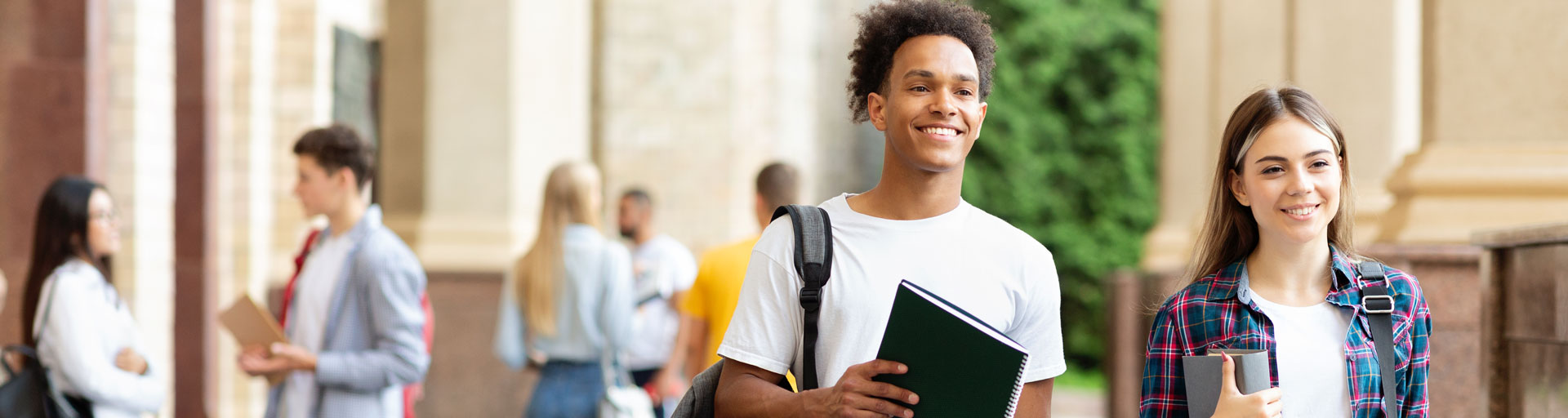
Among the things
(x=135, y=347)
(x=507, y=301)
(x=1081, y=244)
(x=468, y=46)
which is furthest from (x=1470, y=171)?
(x=1081, y=244)

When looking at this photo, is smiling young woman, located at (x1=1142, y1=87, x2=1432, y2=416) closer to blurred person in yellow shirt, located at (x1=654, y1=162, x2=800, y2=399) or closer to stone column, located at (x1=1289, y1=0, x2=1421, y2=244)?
blurred person in yellow shirt, located at (x1=654, y1=162, x2=800, y2=399)

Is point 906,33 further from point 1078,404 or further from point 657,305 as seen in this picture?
point 1078,404

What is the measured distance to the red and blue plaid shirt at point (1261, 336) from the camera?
2660 millimetres

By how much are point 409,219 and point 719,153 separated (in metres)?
3.80

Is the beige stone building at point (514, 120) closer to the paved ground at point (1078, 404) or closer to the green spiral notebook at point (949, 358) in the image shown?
the green spiral notebook at point (949, 358)

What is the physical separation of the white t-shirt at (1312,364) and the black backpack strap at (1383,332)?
5cm

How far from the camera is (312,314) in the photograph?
4.65 m

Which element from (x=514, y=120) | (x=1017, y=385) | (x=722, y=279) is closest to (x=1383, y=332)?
(x=1017, y=385)

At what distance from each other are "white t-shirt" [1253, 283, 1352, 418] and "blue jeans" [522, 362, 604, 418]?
13.3 feet

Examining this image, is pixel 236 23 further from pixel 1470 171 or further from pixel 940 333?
pixel 940 333

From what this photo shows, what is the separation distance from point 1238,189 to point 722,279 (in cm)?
311

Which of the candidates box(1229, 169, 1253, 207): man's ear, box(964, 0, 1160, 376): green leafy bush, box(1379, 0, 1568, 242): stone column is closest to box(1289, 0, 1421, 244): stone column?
box(1379, 0, 1568, 242): stone column

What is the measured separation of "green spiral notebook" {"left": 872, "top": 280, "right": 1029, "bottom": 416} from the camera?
2.20m

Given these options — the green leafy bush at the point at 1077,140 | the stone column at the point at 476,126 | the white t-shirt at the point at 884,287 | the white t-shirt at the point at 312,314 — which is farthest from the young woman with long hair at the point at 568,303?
the green leafy bush at the point at 1077,140
